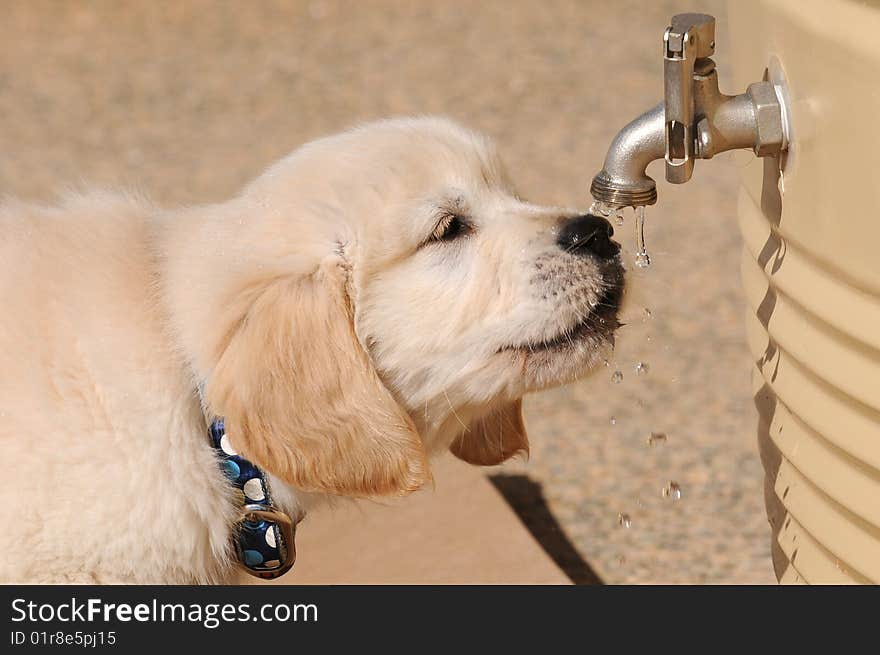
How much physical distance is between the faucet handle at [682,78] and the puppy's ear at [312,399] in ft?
2.46

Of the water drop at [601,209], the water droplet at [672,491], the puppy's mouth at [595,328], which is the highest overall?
→ the water droplet at [672,491]

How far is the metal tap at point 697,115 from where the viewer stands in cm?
244

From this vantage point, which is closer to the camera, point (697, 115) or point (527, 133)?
point (697, 115)

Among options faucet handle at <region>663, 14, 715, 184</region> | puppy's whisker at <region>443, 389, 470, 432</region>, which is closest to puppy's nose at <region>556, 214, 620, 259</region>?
faucet handle at <region>663, 14, 715, 184</region>

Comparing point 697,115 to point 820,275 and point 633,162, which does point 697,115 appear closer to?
point 633,162

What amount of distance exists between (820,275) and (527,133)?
539 centimetres

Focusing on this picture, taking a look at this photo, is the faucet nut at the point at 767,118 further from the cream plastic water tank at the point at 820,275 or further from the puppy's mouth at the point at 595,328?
the puppy's mouth at the point at 595,328

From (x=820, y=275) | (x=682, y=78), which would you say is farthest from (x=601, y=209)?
(x=820, y=275)

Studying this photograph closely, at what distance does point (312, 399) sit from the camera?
8.57 feet

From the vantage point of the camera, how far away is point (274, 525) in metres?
2.86

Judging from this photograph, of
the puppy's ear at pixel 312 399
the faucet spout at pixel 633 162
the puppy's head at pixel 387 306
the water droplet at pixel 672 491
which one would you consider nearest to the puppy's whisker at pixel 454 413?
the puppy's head at pixel 387 306

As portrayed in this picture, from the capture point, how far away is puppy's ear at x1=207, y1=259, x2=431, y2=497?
256cm
